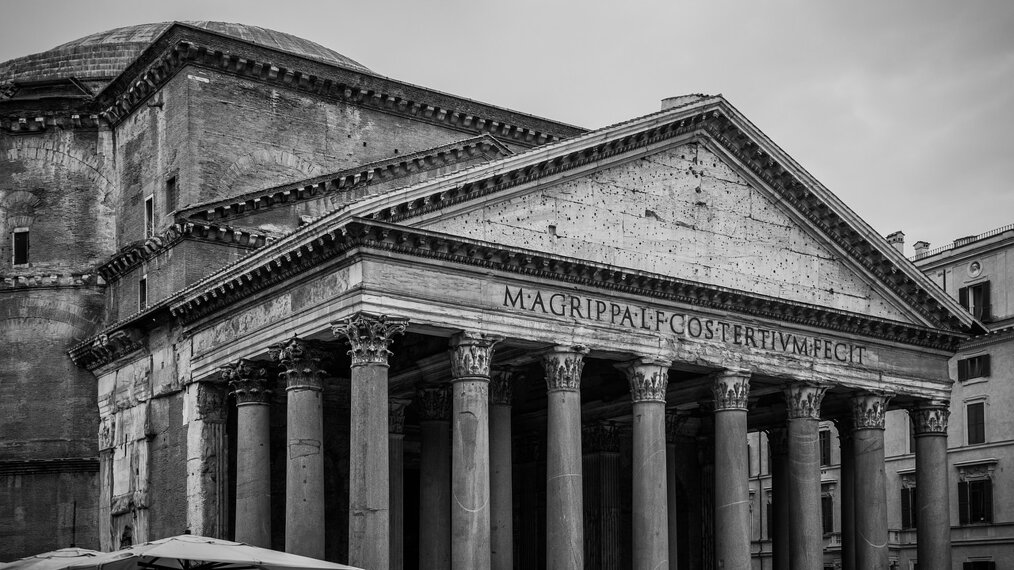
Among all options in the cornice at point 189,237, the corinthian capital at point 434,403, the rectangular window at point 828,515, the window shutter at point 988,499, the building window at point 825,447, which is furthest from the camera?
the building window at point 825,447

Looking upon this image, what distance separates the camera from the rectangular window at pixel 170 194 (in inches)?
1240

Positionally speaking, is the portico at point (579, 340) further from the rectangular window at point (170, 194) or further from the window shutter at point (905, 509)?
the window shutter at point (905, 509)

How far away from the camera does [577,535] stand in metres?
25.8

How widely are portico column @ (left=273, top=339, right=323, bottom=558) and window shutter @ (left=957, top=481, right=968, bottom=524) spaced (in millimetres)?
24600

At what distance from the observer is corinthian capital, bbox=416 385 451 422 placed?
29188 millimetres

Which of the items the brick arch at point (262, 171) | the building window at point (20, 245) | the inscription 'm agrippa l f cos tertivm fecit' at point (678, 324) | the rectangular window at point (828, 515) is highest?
the brick arch at point (262, 171)

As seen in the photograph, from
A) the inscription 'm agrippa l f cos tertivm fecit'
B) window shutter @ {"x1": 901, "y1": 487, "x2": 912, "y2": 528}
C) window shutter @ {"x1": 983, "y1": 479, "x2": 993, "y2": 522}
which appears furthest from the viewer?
window shutter @ {"x1": 901, "y1": 487, "x2": 912, "y2": 528}

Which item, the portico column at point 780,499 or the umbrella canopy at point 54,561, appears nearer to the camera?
the umbrella canopy at point 54,561

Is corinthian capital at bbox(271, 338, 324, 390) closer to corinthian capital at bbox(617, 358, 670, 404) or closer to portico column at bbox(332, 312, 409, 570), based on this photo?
portico column at bbox(332, 312, 409, 570)

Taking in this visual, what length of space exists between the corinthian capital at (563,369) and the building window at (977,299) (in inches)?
835

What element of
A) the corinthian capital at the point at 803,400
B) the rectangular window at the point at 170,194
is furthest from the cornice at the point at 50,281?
the corinthian capital at the point at 803,400

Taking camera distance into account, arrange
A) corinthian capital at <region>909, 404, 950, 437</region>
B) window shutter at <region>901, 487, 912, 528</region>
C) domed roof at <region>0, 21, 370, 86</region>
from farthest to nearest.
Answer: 1. window shutter at <region>901, 487, 912, 528</region>
2. domed roof at <region>0, 21, 370, 86</region>
3. corinthian capital at <region>909, 404, 950, 437</region>

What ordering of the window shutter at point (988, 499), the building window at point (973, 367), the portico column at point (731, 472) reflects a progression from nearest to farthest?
the portico column at point (731, 472), the window shutter at point (988, 499), the building window at point (973, 367)

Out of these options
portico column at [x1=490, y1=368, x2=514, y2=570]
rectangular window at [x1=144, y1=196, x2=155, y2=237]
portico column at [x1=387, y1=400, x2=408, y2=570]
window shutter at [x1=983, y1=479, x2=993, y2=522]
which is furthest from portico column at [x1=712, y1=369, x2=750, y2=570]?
window shutter at [x1=983, y1=479, x2=993, y2=522]
